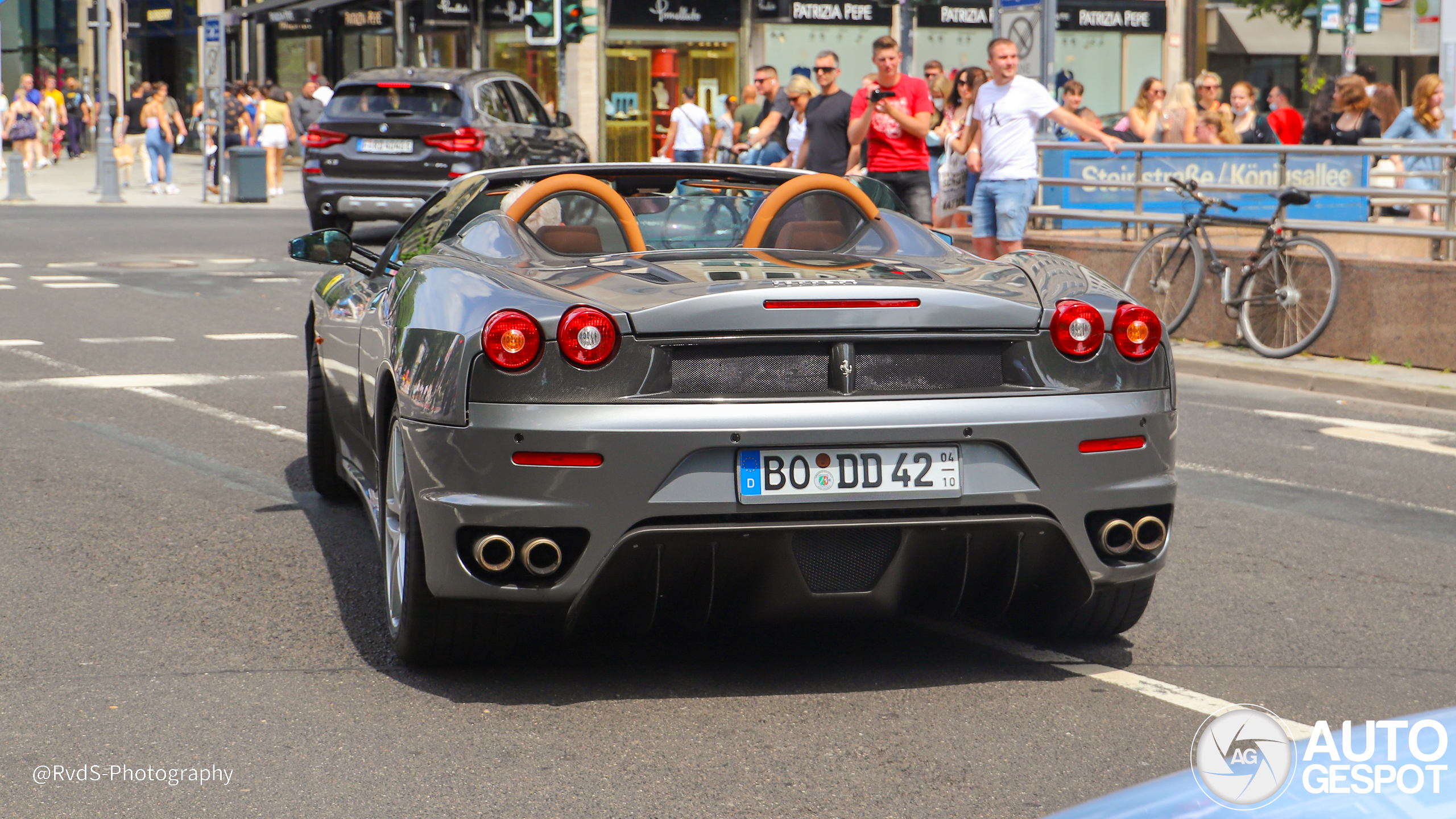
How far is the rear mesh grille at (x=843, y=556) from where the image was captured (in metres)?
4.03

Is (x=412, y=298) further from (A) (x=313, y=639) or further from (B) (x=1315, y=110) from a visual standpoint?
(B) (x=1315, y=110)

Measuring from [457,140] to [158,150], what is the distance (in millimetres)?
13364

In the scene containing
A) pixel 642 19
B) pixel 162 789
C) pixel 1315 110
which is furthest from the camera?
pixel 642 19

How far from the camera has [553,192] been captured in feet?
16.2

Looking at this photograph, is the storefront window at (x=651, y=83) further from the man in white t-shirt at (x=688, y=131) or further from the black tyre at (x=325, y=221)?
the black tyre at (x=325, y=221)

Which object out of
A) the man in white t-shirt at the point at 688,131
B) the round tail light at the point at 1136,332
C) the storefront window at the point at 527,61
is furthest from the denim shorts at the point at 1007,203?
the storefront window at the point at 527,61

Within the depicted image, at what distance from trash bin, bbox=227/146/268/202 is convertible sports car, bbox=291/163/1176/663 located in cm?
2474

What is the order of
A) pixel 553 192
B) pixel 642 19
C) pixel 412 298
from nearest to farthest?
pixel 412 298 < pixel 553 192 < pixel 642 19

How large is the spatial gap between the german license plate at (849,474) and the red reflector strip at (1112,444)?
326 millimetres

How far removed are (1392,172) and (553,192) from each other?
783cm

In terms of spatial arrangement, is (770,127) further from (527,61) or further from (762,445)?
(527,61)

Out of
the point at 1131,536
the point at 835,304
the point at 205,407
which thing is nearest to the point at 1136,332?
the point at 1131,536

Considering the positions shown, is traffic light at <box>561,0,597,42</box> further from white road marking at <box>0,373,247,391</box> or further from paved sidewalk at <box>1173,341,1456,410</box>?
white road marking at <box>0,373,247,391</box>

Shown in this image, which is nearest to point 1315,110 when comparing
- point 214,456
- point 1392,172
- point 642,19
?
point 1392,172
